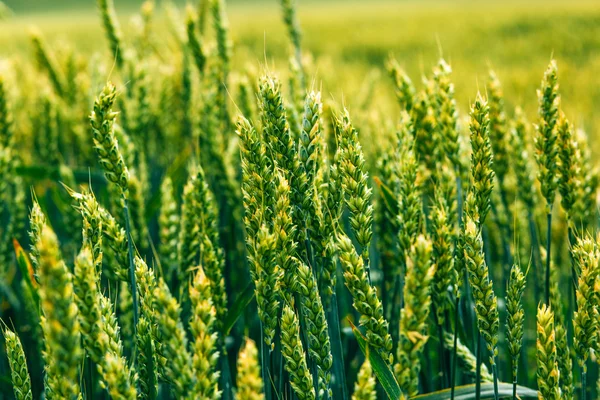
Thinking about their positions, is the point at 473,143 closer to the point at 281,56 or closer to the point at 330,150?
the point at 330,150

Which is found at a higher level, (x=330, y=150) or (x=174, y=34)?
(x=174, y=34)

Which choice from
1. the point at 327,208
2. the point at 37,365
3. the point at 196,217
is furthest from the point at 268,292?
the point at 37,365

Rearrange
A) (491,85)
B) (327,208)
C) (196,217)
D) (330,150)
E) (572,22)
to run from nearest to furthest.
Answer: (327,208) → (196,217) → (491,85) → (330,150) → (572,22)

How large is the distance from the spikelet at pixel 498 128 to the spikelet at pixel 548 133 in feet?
0.96

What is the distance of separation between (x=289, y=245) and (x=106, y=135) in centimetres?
41

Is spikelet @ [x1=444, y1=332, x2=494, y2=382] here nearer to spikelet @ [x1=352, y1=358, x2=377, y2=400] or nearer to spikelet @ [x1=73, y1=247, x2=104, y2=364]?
spikelet @ [x1=352, y1=358, x2=377, y2=400]

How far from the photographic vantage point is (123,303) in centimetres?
149

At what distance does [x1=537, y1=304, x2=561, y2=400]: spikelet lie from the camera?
111cm

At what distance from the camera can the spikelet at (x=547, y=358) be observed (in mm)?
1105

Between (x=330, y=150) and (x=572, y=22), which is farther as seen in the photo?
(x=572, y=22)

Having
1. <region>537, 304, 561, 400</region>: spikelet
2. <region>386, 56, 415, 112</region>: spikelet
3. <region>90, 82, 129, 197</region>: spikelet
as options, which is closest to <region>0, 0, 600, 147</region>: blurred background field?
<region>386, 56, 415, 112</region>: spikelet

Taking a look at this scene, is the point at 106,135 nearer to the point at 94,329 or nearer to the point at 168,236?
the point at 94,329

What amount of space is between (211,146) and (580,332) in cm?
129

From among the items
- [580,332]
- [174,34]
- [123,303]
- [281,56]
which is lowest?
[580,332]
